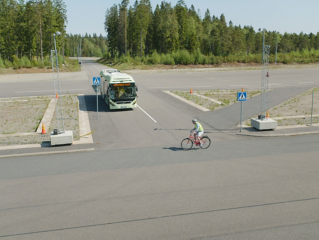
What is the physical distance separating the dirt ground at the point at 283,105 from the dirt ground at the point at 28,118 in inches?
451

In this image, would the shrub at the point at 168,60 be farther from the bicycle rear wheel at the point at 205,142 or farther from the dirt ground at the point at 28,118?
the bicycle rear wheel at the point at 205,142

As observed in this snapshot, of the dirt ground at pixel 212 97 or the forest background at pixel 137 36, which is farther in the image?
the forest background at pixel 137 36

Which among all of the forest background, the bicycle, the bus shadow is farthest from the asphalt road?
the forest background

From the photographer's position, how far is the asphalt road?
8.51 meters

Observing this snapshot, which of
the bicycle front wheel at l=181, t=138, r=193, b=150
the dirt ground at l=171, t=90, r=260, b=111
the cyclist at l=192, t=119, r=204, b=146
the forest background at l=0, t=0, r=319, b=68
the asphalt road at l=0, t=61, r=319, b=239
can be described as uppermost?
the forest background at l=0, t=0, r=319, b=68

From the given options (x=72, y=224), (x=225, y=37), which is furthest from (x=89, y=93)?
(x=225, y=37)

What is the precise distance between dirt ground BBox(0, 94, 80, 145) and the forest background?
4086 centimetres

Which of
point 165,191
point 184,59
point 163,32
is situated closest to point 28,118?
point 165,191

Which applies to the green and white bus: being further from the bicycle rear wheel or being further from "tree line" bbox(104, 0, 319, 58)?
"tree line" bbox(104, 0, 319, 58)

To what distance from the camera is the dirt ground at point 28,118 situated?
18.9m

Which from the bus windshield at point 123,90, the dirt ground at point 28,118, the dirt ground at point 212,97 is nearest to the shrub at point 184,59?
the dirt ground at point 212,97

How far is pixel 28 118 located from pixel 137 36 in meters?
83.8

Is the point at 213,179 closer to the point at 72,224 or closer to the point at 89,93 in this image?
the point at 72,224

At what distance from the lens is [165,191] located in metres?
11.1
